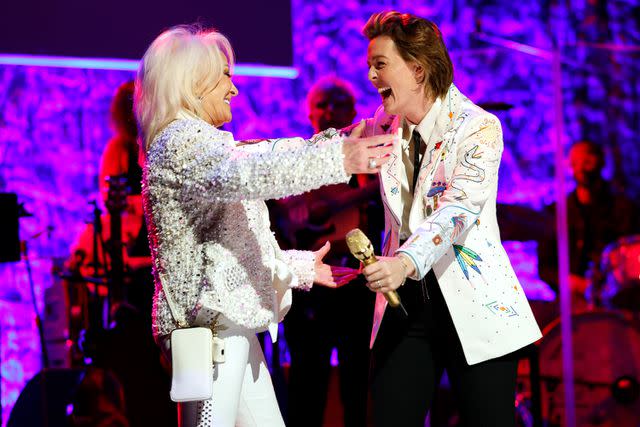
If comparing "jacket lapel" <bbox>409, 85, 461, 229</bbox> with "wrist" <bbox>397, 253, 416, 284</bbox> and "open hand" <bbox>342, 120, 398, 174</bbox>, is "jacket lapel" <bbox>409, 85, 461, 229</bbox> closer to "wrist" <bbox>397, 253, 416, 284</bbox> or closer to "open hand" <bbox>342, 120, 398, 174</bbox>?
"wrist" <bbox>397, 253, 416, 284</bbox>

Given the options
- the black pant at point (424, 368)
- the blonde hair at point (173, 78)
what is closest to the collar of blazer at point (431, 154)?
the black pant at point (424, 368)

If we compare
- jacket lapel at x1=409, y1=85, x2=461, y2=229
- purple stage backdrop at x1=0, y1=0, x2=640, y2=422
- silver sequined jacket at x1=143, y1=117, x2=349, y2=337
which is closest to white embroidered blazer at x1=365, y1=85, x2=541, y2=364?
jacket lapel at x1=409, y1=85, x2=461, y2=229

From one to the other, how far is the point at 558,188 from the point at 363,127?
5.39 feet

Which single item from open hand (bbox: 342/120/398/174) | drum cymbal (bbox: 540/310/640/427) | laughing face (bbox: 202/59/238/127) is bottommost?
drum cymbal (bbox: 540/310/640/427)

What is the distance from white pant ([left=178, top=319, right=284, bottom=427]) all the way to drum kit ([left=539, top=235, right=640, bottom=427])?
2.27m

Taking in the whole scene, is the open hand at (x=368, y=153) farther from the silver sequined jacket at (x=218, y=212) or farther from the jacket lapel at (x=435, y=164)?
the jacket lapel at (x=435, y=164)

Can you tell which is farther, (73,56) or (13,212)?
(73,56)

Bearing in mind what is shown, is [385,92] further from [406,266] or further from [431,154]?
[406,266]

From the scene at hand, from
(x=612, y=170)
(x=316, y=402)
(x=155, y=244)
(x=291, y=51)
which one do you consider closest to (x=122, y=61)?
(x=291, y=51)

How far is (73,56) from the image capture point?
14.8 feet

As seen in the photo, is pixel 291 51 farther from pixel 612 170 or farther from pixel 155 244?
pixel 155 244

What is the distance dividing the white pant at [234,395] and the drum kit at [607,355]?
7.45 ft

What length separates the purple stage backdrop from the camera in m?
4.57

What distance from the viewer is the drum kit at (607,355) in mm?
4070
